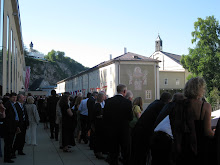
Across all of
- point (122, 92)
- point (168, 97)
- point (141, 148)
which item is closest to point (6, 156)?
point (122, 92)

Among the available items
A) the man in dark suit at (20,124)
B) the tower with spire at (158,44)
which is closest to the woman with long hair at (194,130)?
the man in dark suit at (20,124)

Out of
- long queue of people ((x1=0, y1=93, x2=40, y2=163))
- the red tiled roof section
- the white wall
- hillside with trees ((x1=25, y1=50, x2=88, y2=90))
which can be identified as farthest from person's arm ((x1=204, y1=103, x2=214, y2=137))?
hillside with trees ((x1=25, y1=50, x2=88, y2=90))

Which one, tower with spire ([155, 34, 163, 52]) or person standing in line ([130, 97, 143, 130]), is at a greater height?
tower with spire ([155, 34, 163, 52])

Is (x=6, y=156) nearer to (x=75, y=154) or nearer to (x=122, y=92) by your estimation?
(x=75, y=154)

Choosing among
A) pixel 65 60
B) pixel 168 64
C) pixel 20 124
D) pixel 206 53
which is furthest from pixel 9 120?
pixel 65 60

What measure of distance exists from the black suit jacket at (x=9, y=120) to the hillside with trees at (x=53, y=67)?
4885 inches

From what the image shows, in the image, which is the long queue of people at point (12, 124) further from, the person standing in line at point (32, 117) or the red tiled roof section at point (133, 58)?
the red tiled roof section at point (133, 58)

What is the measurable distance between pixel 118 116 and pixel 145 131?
1.06 m

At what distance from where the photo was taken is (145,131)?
510 centimetres

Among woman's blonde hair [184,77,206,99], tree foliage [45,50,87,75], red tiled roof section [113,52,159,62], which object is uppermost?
tree foliage [45,50,87,75]

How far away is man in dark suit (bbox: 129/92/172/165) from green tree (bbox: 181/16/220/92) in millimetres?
44152

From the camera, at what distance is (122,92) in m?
6.34

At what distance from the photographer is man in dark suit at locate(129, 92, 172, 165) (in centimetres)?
507

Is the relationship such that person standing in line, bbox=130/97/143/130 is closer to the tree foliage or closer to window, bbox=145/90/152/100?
window, bbox=145/90/152/100
